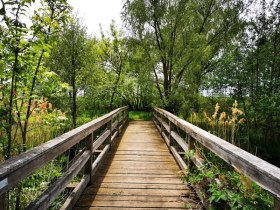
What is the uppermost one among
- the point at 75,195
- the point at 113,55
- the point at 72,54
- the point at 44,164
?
the point at 113,55

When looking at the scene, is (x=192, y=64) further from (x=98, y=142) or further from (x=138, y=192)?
(x=138, y=192)

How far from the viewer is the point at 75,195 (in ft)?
9.97

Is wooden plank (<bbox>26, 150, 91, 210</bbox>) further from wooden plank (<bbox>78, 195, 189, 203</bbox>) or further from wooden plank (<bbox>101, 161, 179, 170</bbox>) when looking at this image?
wooden plank (<bbox>101, 161, 179, 170</bbox>)

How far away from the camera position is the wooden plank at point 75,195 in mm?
2743

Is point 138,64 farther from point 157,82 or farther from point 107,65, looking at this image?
point 107,65

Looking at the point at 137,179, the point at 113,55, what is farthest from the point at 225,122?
the point at 113,55

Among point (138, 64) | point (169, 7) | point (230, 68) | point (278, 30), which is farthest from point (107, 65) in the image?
point (278, 30)

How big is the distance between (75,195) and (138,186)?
102cm

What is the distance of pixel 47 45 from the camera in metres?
3.00

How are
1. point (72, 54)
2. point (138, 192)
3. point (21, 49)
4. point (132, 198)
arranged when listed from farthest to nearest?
1. point (72, 54)
2. point (138, 192)
3. point (132, 198)
4. point (21, 49)

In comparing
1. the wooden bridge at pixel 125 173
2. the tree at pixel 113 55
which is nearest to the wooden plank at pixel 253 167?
the wooden bridge at pixel 125 173

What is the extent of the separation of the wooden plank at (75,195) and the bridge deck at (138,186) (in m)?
0.08

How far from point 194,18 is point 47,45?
12825 millimetres

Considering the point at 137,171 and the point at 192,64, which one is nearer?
the point at 137,171
